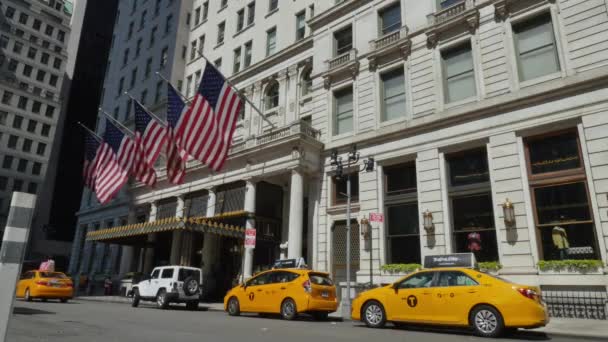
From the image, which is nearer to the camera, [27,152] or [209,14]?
[209,14]

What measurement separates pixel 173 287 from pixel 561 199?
656 inches

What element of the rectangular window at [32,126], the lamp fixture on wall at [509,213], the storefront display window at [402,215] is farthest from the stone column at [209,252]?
the rectangular window at [32,126]

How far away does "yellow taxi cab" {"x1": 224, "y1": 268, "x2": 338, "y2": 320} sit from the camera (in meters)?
13.9

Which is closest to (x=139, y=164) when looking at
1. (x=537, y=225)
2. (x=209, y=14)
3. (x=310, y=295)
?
(x=310, y=295)

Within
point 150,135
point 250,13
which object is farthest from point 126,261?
point 250,13

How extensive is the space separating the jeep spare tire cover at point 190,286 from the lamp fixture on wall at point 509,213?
45.0 ft

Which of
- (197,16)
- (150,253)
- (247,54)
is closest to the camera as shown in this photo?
(150,253)

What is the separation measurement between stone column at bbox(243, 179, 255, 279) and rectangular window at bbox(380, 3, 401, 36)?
12.0 metres

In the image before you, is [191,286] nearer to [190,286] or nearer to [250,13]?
[190,286]

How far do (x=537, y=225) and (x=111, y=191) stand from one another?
23259mm

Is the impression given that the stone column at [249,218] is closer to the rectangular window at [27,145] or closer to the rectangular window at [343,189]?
the rectangular window at [343,189]

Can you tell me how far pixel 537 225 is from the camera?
16.4m

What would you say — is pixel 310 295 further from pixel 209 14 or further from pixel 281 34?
pixel 209 14

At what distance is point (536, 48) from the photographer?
18.3 m
